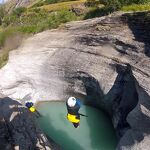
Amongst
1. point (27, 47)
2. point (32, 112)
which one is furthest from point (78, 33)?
point (32, 112)

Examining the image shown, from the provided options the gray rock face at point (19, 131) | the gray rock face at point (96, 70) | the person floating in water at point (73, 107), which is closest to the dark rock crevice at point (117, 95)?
the gray rock face at point (96, 70)

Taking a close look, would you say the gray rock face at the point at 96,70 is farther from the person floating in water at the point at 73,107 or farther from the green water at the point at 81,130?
the person floating in water at the point at 73,107

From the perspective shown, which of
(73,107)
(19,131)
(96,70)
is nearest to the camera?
(73,107)

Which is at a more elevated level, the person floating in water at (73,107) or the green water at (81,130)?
the person floating in water at (73,107)

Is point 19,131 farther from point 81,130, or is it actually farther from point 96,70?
point 96,70

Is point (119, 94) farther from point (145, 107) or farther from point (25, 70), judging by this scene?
point (25, 70)

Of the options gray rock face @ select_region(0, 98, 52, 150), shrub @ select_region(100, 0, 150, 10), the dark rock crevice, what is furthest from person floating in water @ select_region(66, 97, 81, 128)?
shrub @ select_region(100, 0, 150, 10)

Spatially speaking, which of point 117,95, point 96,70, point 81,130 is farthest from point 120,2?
point 81,130
